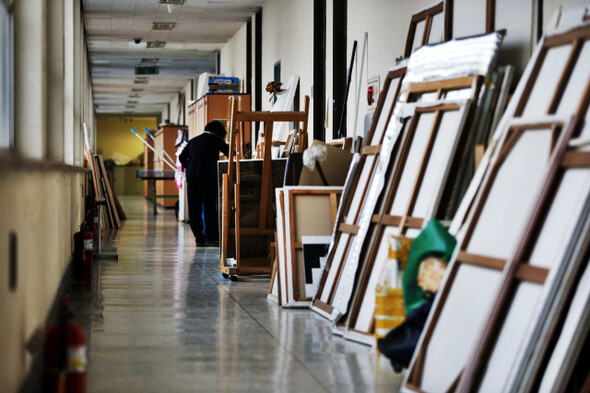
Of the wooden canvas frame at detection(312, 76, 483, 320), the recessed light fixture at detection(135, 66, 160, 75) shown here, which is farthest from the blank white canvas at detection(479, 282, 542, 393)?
the recessed light fixture at detection(135, 66, 160, 75)

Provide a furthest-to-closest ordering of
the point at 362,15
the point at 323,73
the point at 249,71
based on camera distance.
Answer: the point at 249,71 → the point at 323,73 → the point at 362,15

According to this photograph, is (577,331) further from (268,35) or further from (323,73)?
(268,35)

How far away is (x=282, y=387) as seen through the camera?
342 centimetres

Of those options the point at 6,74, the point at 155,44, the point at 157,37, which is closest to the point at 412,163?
the point at 6,74

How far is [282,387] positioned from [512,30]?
234cm

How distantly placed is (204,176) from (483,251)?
6537mm

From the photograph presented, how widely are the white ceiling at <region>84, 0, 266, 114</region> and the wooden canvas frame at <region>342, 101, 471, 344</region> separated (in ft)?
24.9

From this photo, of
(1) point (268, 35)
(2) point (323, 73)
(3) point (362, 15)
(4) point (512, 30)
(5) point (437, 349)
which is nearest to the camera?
(5) point (437, 349)

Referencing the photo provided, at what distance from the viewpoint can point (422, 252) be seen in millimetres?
3594

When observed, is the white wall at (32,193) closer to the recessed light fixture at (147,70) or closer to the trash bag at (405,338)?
the trash bag at (405,338)

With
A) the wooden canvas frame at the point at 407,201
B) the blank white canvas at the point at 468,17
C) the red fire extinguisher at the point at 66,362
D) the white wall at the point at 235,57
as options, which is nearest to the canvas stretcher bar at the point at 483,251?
the wooden canvas frame at the point at 407,201

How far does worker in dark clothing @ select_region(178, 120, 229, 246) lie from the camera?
31.0 ft

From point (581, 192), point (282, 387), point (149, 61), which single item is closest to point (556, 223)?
point (581, 192)

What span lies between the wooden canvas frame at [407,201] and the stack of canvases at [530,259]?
0.51 meters
